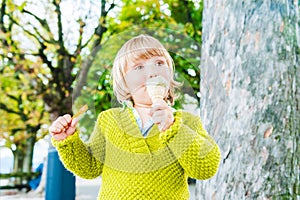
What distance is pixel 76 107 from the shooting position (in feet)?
3.00

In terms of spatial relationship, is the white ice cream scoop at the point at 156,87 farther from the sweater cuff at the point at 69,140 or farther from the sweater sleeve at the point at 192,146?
the sweater cuff at the point at 69,140

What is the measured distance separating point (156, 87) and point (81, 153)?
204 millimetres

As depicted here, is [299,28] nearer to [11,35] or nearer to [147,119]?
[147,119]

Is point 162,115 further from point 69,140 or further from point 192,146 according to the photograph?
point 69,140

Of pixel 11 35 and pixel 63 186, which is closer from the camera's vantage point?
pixel 63 186

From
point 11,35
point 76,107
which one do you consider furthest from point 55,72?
point 76,107

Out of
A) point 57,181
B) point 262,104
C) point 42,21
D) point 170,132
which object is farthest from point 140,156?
point 42,21

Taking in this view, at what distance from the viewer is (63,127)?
0.87m

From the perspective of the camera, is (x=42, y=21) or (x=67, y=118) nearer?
(x=67, y=118)

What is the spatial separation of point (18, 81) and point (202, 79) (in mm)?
6004

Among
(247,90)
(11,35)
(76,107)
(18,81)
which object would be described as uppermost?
(76,107)

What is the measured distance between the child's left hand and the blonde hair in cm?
7

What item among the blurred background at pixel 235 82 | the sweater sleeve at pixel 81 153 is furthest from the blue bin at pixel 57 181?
the sweater sleeve at pixel 81 153

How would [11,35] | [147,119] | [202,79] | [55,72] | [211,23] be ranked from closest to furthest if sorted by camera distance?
[147,119], [202,79], [211,23], [55,72], [11,35]
